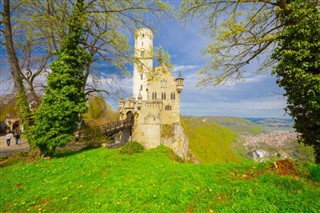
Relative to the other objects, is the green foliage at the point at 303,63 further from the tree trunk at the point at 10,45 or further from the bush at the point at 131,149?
the tree trunk at the point at 10,45

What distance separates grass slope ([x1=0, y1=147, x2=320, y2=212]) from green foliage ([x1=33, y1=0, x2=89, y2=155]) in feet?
7.00

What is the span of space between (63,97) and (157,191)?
790cm

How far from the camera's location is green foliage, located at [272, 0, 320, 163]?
608 cm

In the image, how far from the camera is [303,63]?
20.4 ft

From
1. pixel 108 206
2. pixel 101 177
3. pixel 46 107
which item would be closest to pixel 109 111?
pixel 46 107

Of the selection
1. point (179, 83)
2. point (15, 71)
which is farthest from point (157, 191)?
point (179, 83)

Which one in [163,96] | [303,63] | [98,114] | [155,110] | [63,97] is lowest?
[98,114]

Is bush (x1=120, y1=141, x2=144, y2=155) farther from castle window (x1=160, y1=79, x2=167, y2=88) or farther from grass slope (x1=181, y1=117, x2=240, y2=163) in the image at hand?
grass slope (x1=181, y1=117, x2=240, y2=163)

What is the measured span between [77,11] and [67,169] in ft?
28.1

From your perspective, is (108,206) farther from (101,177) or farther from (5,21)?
(5,21)

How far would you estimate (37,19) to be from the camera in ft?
28.7

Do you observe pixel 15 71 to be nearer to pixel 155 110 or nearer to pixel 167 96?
pixel 155 110

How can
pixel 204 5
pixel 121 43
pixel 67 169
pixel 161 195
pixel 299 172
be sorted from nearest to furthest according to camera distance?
pixel 161 195, pixel 299 172, pixel 204 5, pixel 67 169, pixel 121 43

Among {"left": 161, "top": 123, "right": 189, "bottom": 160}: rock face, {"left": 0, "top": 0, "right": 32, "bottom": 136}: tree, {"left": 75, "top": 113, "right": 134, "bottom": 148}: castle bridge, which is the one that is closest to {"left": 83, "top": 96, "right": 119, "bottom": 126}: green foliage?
{"left": 75, "top": 113, "right": 134, "bottom": 148}: castle bridge
